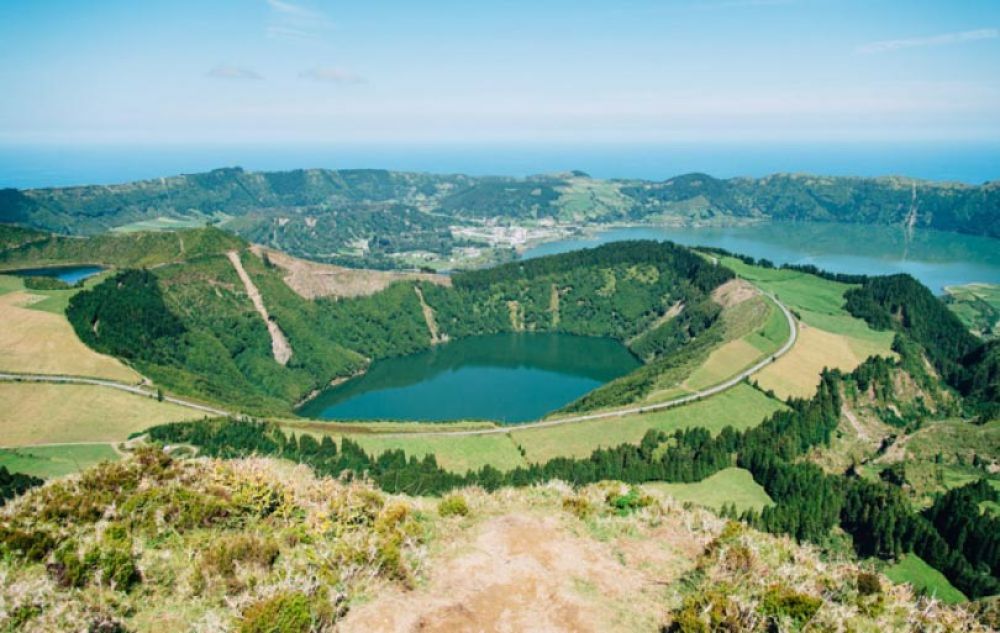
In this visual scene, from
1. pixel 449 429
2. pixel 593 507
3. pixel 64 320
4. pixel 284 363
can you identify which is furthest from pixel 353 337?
pixel 593 507

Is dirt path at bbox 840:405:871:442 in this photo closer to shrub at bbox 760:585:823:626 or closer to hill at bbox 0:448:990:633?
hill at bbox 0:448:990:633

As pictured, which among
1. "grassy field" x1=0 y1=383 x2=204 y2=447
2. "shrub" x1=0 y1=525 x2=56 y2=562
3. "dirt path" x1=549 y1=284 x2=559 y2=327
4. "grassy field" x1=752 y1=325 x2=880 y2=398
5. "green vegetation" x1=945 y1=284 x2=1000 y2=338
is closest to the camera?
"shrub" x1=0 y1=525 x2=56 y2=562

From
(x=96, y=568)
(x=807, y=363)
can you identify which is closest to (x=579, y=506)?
(x=96, y=568)

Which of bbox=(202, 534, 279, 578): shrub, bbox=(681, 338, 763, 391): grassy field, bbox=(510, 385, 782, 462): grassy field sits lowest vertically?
bbox=(510, 385, 782, 462): grassy field

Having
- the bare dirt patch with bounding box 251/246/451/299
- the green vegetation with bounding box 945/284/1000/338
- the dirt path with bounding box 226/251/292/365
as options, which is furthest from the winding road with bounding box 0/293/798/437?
the green vegetation with bounding box 945/284/1000/338

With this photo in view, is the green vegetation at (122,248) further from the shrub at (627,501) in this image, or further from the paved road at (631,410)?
the shrub at (627,501)

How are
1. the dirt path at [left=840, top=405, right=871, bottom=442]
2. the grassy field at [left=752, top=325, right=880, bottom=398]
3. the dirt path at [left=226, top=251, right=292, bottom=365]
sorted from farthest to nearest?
the dirt path at [left=226, top=251, right=292, bottom=365]
the grassy field at [left=752, top=325, right=880, bottom=398]
the dirt path at [left=840, top=405, right=871, bottom=442]
